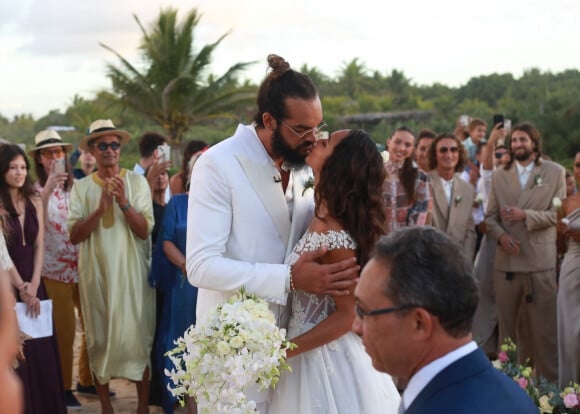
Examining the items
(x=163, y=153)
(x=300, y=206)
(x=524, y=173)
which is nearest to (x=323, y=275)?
(x=300, y=206)

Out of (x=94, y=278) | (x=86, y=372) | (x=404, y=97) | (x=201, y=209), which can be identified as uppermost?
(x=404, y=97)

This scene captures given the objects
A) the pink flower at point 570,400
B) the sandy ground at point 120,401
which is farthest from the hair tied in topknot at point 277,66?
the sandy ground at point 120,401

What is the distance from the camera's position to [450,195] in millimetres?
9047

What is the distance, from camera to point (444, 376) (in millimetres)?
2367

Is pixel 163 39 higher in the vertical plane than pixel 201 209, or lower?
higher

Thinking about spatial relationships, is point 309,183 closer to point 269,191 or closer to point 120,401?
point 269,191

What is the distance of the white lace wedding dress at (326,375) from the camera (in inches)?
149

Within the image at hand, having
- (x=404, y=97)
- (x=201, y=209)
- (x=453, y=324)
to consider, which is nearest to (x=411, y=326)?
(x=453, y=324)

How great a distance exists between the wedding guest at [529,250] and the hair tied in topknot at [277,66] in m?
5.00

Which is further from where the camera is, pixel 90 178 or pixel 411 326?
pixel 90 178

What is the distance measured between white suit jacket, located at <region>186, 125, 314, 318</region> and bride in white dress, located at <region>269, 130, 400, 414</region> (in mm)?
200

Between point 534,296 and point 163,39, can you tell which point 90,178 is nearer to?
point 534,296

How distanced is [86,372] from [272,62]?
17.8 feet

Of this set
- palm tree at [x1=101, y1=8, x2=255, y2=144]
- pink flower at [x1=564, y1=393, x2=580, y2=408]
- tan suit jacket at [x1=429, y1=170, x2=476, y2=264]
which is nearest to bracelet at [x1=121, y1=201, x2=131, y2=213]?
tan suit jacket at [x1=429, y1=170, x2=476, y2=264]
